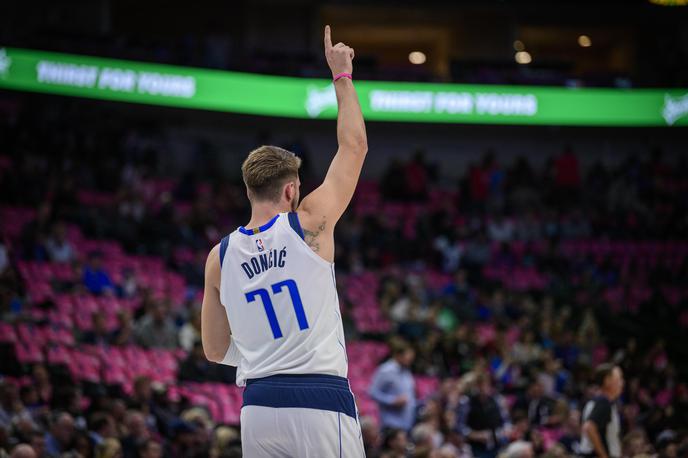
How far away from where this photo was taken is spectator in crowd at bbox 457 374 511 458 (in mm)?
11359

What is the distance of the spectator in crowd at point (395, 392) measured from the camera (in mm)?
11453

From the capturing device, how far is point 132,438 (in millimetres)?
8648

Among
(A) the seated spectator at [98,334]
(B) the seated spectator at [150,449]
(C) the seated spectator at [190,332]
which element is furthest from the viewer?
(C) the seated spectator at [190,332]

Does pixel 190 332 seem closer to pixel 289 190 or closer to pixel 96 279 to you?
pixel 96 279

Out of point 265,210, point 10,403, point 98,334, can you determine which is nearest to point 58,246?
point 98,334

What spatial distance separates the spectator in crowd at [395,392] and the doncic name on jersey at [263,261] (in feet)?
26.3

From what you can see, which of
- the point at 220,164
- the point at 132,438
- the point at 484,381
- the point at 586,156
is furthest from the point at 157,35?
the point at 132,438

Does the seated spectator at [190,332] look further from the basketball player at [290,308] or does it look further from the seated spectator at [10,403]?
the basketball player at [290,308]

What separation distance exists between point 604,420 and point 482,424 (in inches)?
143

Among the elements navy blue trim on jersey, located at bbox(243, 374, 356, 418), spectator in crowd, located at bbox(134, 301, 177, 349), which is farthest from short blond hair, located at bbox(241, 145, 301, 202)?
spectator in crowd, located at bbox(134, 301, 177, 349)

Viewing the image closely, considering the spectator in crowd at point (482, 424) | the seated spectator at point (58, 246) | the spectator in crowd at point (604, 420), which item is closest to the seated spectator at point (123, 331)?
the seated spectator at point (58, 246)

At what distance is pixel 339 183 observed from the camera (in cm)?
362

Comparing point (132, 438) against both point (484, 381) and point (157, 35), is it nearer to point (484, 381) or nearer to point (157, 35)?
point (484, 381)

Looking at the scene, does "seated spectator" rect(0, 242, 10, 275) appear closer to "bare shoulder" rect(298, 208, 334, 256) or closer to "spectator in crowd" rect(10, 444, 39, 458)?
"spectator in crowd" rect(10, 444, 39, 458)
